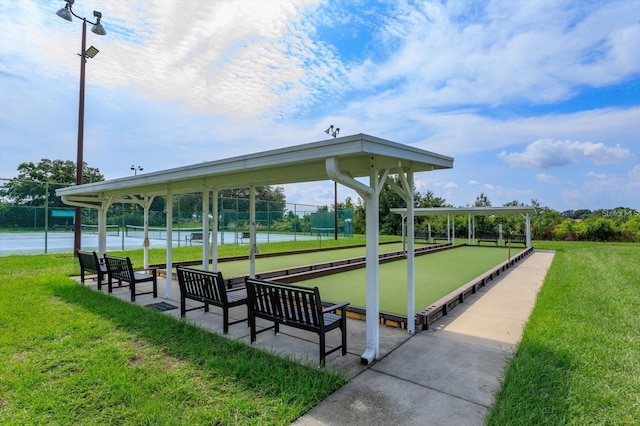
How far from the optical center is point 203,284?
4395 mm

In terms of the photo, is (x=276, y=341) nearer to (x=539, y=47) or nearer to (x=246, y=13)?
(x=246, y=13)

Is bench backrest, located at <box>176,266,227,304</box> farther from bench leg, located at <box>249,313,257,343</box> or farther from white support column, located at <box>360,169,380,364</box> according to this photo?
white support column, located at <box>360,169,380,364</box>

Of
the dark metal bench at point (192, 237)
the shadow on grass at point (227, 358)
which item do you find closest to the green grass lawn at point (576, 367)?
the shadow on grass at point (227, 358)

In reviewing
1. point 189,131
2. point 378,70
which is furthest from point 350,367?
point 189,131

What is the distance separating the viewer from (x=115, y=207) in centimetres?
1614

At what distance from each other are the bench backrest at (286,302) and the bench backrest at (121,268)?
10.1 feet

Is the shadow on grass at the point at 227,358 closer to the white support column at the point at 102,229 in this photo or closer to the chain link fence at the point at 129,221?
the white support column at the point at 102,229

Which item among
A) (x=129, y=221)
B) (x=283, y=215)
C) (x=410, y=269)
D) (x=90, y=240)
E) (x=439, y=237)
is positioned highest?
(x=283, y=215)

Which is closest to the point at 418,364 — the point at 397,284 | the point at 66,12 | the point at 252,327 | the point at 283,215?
the point at 252,327

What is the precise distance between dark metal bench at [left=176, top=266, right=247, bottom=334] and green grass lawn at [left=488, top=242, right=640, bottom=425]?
2974 mm

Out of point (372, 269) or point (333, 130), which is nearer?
point (372, 269)

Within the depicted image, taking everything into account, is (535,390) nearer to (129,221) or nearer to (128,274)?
(128,274)

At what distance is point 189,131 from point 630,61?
18.3 m

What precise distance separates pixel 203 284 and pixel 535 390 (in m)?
3.82
